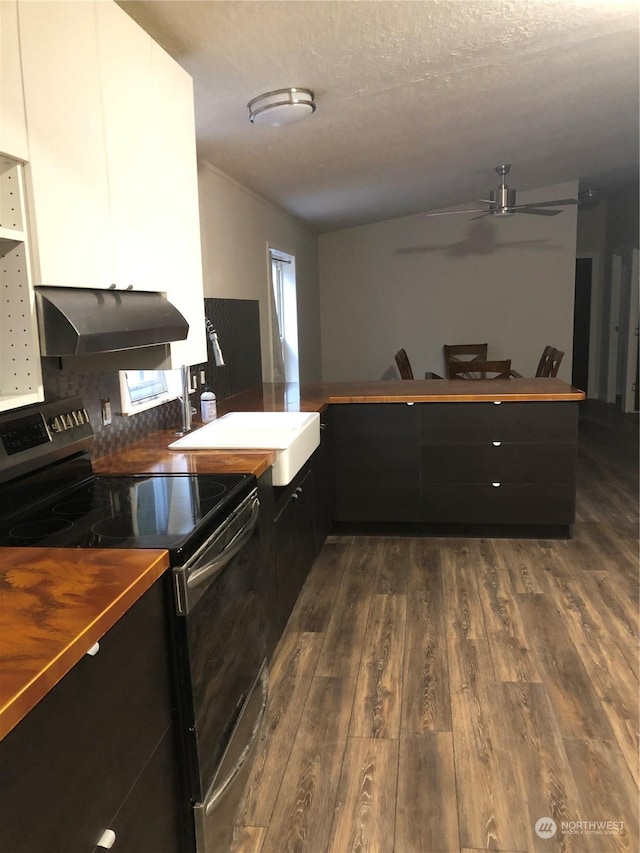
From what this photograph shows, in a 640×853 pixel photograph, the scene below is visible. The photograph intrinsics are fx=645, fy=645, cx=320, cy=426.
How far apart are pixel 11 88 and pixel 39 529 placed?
0.96 m

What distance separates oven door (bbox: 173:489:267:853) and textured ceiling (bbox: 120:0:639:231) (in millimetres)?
1472

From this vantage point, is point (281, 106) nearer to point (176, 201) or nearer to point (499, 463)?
point (176, 201)

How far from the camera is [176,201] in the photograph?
2.11m

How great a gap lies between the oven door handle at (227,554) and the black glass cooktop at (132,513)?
0.07 metres

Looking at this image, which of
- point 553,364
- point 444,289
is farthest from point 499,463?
point 444,289

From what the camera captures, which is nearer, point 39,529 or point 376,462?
point 39,529

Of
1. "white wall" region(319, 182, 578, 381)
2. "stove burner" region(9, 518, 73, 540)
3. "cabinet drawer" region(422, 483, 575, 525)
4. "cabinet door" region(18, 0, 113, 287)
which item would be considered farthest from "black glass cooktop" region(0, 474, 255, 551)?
"white wall" region(319, 182, 578, 381)

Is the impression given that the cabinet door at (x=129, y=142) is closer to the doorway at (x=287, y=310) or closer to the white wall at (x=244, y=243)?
the white wall at (x=244, y=243)

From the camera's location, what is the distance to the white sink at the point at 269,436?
2332 millimetres

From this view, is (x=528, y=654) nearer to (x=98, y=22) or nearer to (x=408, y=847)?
(x=408, y=847)

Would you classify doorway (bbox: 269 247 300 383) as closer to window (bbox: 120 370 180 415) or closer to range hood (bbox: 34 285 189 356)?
window (bbox: 120 370 180 415)

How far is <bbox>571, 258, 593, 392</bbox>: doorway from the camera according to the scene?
873 centimetres

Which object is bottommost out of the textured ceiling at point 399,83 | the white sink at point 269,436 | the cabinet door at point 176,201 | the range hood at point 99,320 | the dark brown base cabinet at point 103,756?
the dark brown base cabinet at point 103,756

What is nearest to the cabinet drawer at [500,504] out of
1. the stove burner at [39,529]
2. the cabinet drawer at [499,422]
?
the cabinet drawer at [499,422]
